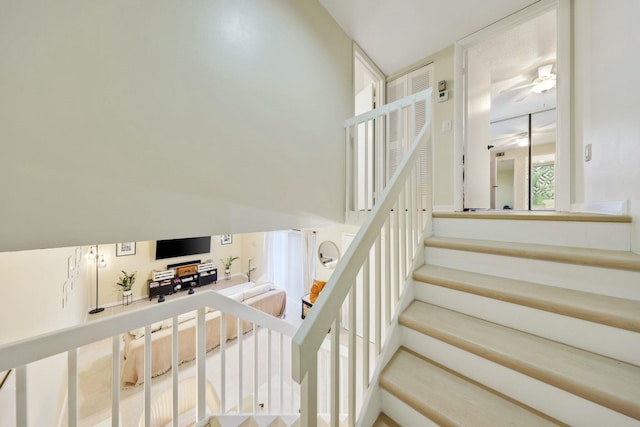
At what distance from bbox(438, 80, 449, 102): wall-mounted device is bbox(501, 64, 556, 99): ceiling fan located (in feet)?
5.90

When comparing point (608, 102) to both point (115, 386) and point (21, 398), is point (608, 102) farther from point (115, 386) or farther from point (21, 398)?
point (21, 398)

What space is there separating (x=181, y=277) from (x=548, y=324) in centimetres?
759

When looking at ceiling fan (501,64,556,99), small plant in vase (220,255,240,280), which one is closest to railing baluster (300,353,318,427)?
ceiling fan (501,64,556,99)

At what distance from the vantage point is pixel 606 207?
4.82 ft

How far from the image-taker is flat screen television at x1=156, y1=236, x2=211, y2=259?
6341 mm

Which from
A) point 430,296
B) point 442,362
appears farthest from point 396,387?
point 430,296

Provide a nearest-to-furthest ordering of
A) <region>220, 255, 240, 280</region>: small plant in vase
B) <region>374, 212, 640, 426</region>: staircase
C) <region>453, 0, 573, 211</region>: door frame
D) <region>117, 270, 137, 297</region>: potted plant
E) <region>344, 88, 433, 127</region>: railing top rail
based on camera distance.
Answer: <region>374, 212, 640, 426</region>: staircase, <region>344, 88, 433, 127</region>: railing top rail, <region>453, 0, 573, 211</region>: door frame, <region>117, 270, 137, 297</region>: potted plant, <region>220, 255, 240, 280</region>: small plant in vase

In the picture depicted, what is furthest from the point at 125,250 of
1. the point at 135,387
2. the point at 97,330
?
the point at 97,330

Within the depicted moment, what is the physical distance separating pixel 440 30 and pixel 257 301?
17.4 ft

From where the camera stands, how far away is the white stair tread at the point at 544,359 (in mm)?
759

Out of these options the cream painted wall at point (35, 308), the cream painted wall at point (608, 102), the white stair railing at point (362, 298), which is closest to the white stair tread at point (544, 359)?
the white stair railing at point (362, 298)

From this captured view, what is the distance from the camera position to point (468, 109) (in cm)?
278

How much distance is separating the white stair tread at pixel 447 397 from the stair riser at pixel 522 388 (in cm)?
4

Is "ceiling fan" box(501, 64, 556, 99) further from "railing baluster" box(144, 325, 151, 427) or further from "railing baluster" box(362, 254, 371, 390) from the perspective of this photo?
"railing baluster" box(144, 325, 151, 427)
